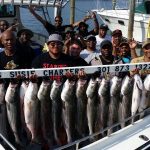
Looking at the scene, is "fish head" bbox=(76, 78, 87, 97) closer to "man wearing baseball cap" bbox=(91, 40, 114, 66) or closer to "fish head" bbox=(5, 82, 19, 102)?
"fish head" bbox=(5, 82, 19, 102)

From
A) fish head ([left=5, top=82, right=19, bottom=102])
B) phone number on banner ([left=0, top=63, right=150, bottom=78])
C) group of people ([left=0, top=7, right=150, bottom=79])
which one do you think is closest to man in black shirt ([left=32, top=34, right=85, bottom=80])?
group of people ([left=0, top=7, right=150, bottom=79])

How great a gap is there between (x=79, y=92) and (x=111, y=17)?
15.8 m

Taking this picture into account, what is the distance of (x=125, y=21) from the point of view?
1841 centimetres

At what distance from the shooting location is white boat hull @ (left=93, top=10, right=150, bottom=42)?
1730 cm

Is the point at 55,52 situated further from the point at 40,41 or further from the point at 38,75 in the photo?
the point at 40,41

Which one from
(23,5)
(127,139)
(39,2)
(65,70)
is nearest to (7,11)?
(23,5)

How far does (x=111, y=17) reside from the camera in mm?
19578

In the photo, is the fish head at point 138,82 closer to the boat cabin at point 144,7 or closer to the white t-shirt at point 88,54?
the white t-shirt at point 88,54

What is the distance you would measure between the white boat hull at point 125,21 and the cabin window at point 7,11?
7591 mm

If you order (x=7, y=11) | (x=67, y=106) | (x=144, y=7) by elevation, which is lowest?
(x=67, y=106)

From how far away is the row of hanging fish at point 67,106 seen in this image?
412 cm

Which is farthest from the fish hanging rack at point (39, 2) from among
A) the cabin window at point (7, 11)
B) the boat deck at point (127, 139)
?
the boat deck at point (127, 139)

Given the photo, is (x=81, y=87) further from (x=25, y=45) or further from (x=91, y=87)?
(x=25, y=45)

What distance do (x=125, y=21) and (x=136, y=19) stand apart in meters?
0.99
